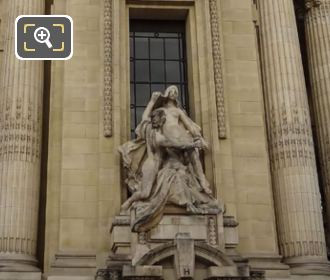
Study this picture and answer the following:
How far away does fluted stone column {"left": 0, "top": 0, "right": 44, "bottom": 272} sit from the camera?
Result: 64.7 ft

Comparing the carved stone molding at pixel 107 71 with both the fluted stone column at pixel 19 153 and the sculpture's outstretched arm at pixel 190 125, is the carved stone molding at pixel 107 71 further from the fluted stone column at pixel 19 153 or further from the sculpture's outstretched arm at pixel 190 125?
the sculpture's outstretched arm at pixel 190 125

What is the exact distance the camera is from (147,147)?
67.6 ft

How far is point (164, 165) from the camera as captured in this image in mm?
20312

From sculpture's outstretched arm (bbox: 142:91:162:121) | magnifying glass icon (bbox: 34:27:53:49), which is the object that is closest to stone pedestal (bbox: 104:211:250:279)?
sculpture's outstretched arm (bbox: 142:91:162:121)

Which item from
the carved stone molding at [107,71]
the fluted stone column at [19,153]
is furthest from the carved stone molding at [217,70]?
the fluted stone column at [19,153]

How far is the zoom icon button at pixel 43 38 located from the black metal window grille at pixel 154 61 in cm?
1246

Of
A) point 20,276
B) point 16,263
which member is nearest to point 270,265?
point 20,276

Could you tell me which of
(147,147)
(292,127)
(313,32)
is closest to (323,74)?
(313,32)

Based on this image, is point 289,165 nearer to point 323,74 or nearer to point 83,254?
point 323,74

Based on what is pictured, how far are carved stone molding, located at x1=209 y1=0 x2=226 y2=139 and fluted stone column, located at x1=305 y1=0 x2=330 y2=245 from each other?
521cm

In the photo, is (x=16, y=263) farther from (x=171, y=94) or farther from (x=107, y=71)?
→ (x=171, y=94)

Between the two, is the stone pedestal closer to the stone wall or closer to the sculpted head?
the stone wall

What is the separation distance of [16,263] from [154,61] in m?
9.11

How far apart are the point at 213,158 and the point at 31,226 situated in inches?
247
